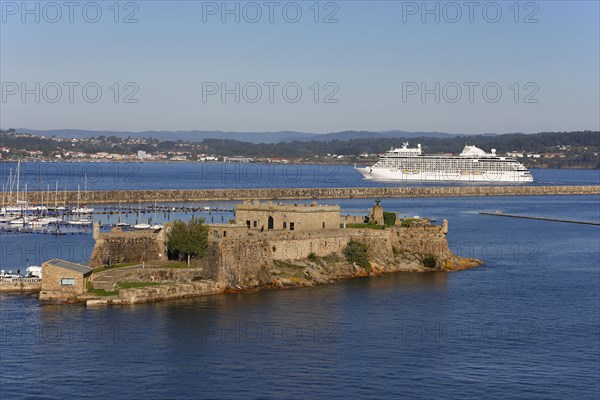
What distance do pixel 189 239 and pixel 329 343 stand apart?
568 inches

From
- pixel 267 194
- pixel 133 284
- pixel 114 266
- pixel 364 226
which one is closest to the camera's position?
pixel 133 284

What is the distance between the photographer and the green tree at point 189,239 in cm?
5038

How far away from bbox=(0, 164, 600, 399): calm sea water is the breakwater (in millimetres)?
66593

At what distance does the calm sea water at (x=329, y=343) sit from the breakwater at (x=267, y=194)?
66593 mm

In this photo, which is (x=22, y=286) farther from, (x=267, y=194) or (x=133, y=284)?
(x=267, y=194)

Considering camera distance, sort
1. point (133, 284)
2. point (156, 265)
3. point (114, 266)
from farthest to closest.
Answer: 1. point (114, 266)
2. point (156, 265)
3. point (133, 284)

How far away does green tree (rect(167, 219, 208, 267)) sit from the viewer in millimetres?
50375

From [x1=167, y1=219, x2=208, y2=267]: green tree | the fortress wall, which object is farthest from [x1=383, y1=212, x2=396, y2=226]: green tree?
the fortress wall

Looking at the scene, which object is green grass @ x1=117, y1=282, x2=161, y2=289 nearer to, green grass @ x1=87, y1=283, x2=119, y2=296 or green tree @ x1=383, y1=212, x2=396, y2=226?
green grass @ x1=87, y1=283, x2=119, y2=296

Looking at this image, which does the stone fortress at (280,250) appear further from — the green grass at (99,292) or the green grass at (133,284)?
the green grass at (99,292)

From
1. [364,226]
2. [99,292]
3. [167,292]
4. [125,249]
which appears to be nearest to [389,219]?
[364,226]

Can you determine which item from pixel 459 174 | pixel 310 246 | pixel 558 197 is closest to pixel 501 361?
pixel 310 246

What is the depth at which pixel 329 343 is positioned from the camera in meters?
38.1

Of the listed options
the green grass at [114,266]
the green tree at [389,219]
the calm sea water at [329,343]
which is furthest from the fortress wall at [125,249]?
the green tree at [389,219]
